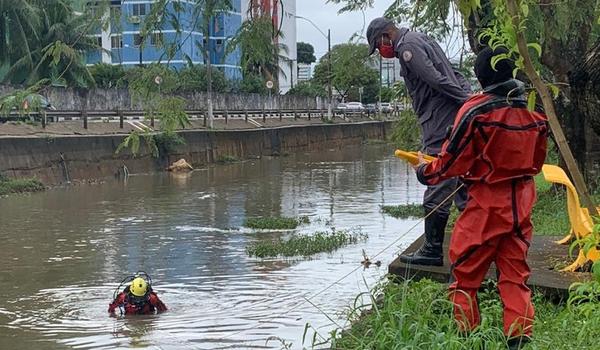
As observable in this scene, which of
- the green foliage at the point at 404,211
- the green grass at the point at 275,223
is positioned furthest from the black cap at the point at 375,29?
the green foliage at the point at 404,211

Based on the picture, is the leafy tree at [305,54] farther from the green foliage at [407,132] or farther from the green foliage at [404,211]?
the green foliage at [407,132]

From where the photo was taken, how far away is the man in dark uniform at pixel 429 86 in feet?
18.5

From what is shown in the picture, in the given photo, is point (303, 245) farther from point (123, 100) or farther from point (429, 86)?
point (123, 100)

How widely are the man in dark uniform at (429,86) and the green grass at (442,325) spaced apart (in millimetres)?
601

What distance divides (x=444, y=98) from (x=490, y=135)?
1526 millimetres

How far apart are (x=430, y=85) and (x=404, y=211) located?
1148 cm

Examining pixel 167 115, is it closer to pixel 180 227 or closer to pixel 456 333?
pixel 456 333

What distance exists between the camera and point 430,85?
568 cm

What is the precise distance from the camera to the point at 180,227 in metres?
16.5

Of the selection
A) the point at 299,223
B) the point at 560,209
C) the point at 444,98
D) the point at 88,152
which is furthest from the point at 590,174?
the point at 88,152

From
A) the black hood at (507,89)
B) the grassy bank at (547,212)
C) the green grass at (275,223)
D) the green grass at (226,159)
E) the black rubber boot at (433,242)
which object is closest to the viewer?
the black hood at (507,89)

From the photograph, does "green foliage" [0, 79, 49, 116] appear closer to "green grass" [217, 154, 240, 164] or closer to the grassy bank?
the grassy bank

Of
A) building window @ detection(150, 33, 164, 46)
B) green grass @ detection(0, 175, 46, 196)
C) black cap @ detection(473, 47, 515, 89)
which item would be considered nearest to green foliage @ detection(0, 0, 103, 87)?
green grass @ detection(0, 175, 46, 196)

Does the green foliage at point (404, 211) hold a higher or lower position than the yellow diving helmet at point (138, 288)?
lower
